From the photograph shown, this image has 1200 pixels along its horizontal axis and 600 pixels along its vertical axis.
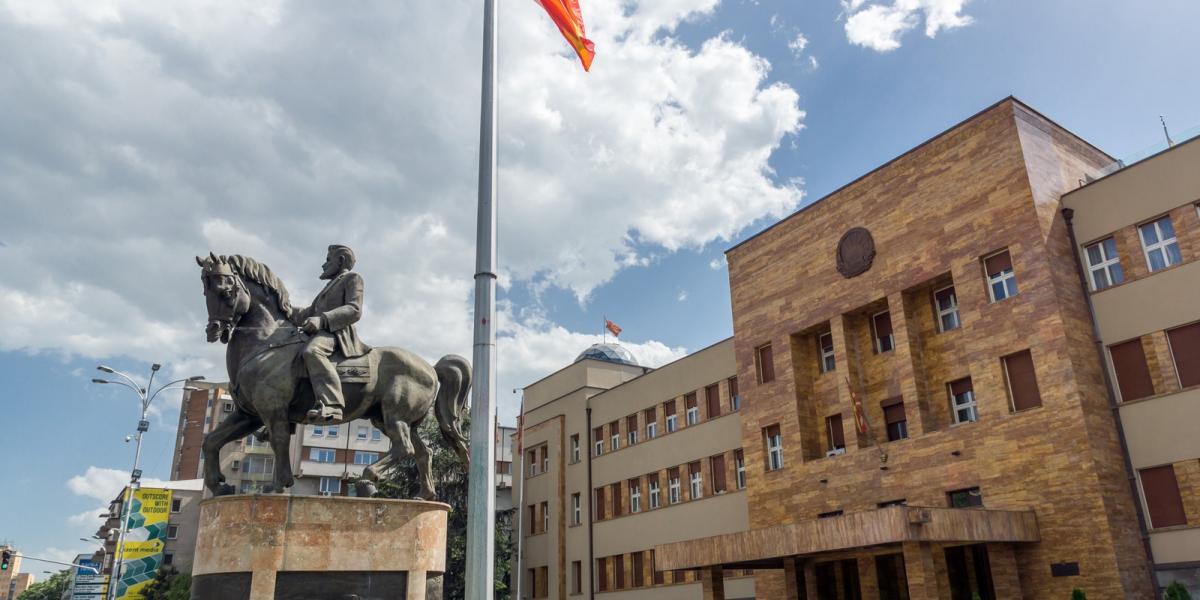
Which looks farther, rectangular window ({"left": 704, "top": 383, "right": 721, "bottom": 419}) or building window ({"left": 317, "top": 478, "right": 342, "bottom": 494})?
building window ({"left": 317, "top": 478, "right": 342, "bottom": 494})

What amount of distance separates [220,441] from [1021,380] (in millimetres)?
20206

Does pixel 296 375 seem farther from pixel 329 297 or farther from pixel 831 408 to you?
pixel 831 408

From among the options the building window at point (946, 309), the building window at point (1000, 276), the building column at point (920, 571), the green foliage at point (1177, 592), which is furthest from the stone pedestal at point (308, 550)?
the building window at point (946, 309)

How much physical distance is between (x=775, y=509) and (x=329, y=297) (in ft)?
70.3

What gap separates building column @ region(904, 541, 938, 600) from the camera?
19.8m

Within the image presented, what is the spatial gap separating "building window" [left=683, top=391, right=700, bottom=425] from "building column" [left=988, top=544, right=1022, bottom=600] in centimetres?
1638

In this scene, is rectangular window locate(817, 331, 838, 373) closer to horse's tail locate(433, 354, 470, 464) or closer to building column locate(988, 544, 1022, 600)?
building column locate(988, 544, 1022, 600)

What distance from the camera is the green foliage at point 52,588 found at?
85.4 meters

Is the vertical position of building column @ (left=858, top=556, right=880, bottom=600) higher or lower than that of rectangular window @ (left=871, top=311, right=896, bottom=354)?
lower

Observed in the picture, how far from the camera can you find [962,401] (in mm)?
25562

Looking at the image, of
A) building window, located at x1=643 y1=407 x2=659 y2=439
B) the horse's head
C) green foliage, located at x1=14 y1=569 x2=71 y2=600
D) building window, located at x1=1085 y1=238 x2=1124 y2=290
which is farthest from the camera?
green foliage, located at x1=14 y1=569 x2=71 y2=600

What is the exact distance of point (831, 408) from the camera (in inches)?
1155

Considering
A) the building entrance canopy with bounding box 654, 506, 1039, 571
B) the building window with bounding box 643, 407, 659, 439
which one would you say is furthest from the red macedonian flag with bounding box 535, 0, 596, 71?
the building window with bounding box 643, 407, 659, 439

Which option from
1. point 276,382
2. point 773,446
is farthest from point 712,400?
point 276,382
